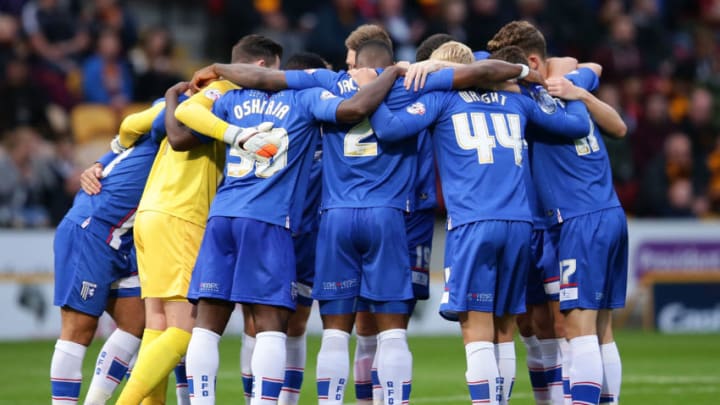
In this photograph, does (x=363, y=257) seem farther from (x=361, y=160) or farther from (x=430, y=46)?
(x=430, y=46)

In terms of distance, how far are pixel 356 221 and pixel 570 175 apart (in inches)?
57.8

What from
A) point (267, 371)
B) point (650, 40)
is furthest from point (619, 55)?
point (267, 371)

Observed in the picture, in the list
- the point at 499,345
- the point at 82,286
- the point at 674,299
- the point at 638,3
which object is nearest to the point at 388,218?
the point at 499,345

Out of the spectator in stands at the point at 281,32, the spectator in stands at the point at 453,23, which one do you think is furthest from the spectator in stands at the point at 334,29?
the spectator in stands at the point at 453,23

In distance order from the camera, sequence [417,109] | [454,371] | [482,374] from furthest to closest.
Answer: [454,371]
[417,109]
[482,374]

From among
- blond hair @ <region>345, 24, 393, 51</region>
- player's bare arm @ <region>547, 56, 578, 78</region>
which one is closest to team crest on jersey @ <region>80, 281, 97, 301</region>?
blond hair @ <region>345, 24, 393, 51</region>

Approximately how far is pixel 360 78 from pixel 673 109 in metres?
14.1

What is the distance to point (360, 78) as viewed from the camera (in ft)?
27.0

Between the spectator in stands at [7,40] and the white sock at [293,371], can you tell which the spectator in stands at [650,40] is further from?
the white sock at [293,371]

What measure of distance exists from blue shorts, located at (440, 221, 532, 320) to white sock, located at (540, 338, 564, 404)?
1.00m

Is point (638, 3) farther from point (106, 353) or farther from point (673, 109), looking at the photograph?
point (106, 353)

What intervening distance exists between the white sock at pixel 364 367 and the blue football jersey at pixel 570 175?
5.27ft

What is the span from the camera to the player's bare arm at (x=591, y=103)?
831 centimetres

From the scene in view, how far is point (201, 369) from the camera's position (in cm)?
776
